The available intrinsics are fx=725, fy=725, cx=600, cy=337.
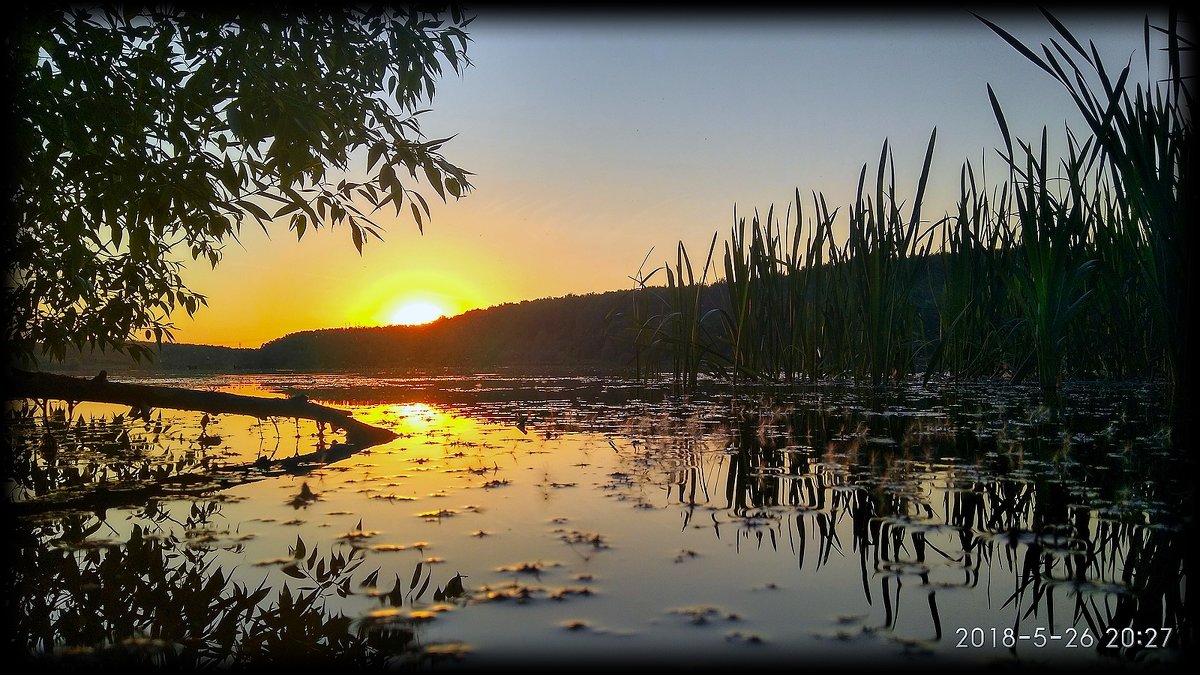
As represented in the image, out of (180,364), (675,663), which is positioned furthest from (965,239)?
(180,364)

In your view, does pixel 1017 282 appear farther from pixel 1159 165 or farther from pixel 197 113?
pixel 197 113

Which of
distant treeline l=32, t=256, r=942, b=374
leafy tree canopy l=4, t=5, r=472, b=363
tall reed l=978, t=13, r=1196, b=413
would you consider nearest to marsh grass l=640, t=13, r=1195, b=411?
tall reed l=978, t=13, r=1196, b=413

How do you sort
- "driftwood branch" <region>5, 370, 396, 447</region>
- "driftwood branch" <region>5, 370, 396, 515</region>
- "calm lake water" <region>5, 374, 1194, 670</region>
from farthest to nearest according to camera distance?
1. "driftwood branch" <region>5, 370, 396, 447</region>
2. "driftwood branch" <region>5, 370, 396, 515</region>
3. "calm lake water" <region>5, 374, 1194, 670</region>

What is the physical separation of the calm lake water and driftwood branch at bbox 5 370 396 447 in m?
0.30

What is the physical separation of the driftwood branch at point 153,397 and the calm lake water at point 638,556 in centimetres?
30

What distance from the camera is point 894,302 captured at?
495 centimetres

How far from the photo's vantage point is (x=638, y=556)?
A: 144cm

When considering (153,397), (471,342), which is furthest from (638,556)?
(471,342)

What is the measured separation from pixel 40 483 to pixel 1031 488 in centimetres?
297

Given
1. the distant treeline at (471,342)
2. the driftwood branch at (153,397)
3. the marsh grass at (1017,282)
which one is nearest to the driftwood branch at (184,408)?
the driftwood branch at (153,397)

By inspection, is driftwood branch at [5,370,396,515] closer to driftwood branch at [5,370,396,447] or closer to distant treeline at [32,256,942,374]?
driftwood branch at [5,370,396,447]

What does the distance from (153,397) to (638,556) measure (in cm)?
252

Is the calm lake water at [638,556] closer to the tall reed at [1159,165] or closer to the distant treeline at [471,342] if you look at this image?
the tall reed at [1159,165]

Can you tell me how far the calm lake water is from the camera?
1.05m
